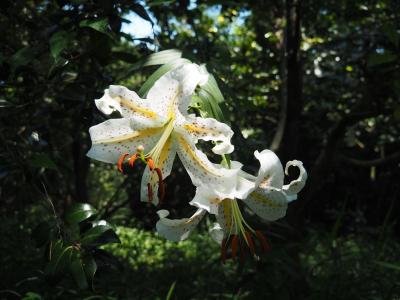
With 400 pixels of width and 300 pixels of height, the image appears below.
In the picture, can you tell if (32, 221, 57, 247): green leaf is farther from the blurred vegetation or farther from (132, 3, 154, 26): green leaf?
(132, 3, 154, 26): green leaf

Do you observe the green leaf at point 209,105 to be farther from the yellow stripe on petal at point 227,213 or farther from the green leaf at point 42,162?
the green leaf at point 42,162

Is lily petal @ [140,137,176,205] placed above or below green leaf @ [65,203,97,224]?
above

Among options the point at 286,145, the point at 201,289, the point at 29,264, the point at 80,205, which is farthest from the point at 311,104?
the point at 80,205

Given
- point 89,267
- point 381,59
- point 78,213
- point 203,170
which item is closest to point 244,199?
point 203,170

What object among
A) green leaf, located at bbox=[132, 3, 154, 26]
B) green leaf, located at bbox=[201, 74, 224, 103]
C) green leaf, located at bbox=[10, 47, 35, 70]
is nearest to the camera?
green leaf, located at bbox=[201, 74, 224, 103]

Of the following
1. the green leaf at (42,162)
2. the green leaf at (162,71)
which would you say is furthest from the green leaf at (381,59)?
the green leaf at (42,162)

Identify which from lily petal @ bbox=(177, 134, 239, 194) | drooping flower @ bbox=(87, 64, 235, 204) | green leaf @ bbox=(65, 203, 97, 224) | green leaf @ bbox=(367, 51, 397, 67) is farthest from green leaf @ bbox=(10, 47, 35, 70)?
green leaf @ bbox=(367, 51, 397, 67)
